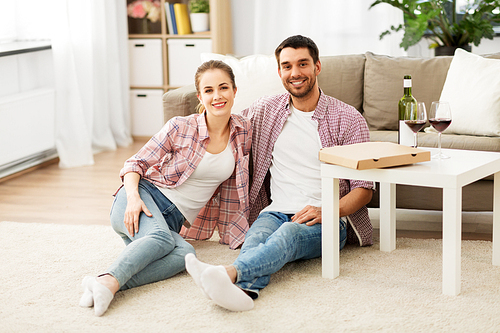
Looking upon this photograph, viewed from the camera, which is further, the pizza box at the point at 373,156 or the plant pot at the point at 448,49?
the plant pot at the point at 448,49

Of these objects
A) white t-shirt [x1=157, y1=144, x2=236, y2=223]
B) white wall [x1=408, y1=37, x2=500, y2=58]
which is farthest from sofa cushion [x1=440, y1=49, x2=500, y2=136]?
white wall [x1=408, y1=37, x2=500, y2=58]

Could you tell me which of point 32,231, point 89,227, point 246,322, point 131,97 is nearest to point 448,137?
point 246,322

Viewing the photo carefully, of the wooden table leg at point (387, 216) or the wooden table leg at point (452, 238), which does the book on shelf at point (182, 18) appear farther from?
the wooden table leg at point (452, 238)

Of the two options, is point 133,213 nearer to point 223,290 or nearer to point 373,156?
point 223,290

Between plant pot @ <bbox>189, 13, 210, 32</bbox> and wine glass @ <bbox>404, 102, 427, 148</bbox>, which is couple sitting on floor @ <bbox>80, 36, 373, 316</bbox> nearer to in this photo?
wine glass @ <bbox>404, 102, 427, 148</bbox>

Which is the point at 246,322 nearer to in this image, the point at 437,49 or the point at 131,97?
the point at 437,49

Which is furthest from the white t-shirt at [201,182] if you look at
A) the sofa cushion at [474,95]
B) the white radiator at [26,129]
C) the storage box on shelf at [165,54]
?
the storage box on shelf at [165,54]

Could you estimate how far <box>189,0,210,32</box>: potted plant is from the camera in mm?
4762

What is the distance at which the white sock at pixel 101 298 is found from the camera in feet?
5.95

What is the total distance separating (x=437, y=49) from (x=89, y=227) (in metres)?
2.53

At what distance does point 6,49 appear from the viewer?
3.77 meters

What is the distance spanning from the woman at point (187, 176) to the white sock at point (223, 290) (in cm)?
37

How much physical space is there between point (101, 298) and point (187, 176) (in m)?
0.62

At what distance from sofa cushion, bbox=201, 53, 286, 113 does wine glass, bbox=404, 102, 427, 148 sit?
37.8 inches
